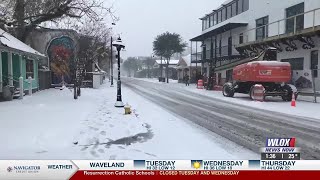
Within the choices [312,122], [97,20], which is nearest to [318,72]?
[312,122]

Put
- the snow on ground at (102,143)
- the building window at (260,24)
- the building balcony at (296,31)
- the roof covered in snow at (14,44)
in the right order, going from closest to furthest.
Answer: the snow on ground at (102,143)
the building window at (260,24)
the roof covered in snow at (14,44)
the building balcony at (296,31)

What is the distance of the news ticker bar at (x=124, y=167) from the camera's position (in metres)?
2.73

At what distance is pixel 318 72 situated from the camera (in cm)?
1802

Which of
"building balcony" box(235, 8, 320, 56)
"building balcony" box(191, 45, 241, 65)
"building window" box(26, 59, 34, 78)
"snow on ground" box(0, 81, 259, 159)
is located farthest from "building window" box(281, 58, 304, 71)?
"building balcony" box(191, 45, 241, 65)

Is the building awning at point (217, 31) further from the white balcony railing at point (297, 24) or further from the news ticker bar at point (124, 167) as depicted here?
the white balcony railing at point (297, 24)

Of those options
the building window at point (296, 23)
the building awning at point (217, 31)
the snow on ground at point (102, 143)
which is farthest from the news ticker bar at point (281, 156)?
the building window at point (296, 23)

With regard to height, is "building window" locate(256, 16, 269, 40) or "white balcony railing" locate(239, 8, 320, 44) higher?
"white balcony railing" locate(239, 8, 320, 44)

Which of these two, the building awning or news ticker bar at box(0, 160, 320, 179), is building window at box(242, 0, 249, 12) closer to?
the building awning

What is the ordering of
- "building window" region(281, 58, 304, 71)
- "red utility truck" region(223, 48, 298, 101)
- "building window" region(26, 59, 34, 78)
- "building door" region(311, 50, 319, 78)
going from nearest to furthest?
"red utility truck" region(223, 48, 298, 101) < "building door" region(311, 50, 319, 78) < "building window" region(281, 58, 304, 71) < "building window" region(26, 59, 34, 78)

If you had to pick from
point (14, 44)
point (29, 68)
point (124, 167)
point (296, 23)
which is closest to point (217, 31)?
point (124, 167)

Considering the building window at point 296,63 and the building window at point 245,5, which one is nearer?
the building window at point 245,5

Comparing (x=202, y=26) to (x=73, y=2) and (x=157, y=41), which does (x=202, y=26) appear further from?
(x=73, y=2)

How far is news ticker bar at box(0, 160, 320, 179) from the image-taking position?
273 cm

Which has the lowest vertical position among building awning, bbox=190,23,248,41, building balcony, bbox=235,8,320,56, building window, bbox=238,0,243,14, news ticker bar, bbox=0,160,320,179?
news ticker bar, bbox=0,160,320,179
